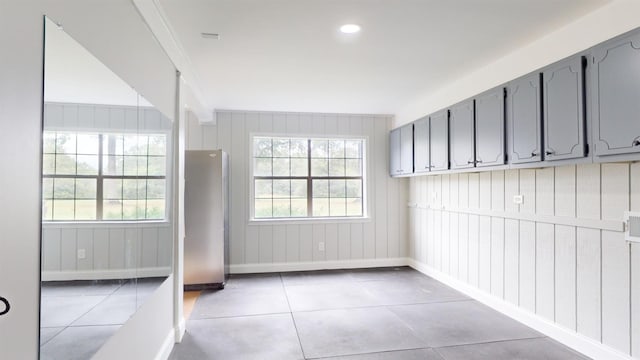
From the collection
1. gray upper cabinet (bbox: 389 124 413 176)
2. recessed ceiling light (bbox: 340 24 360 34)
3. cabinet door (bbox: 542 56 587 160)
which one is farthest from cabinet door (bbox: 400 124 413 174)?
recessed ceiling light (bbox: 340 24 360 34)

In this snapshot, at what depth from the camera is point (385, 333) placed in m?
3.12

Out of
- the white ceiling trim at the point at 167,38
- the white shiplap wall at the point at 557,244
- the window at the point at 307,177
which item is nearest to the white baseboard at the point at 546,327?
the white shiplap wall at the point at 557,244

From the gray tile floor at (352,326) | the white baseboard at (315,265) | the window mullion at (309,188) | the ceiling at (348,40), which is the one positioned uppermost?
the ceiling at (348,40)

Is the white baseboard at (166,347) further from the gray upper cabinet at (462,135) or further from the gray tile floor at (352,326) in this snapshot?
the gray upper cabinet at (462,135)

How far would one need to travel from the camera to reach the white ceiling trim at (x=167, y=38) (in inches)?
85.4

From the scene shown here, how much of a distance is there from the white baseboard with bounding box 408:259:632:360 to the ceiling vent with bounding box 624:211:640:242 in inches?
32.3

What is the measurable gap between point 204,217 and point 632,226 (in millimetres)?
4218

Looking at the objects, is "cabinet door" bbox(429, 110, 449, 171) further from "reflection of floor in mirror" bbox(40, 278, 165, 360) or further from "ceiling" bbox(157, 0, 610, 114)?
"reflection of floor in mirror" bbox(40, 278, 165, 360)

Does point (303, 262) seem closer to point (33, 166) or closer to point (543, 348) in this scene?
point (543, 348)

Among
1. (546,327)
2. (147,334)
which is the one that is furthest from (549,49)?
(147,334)

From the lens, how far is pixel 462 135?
3766mm

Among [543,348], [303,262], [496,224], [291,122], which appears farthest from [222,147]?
[543,348]

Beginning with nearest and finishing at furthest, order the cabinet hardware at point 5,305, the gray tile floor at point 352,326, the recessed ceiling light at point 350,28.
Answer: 1. the cabinet hardware at point 5,305
2. the recessed ceiling light at point 350,28
3. the gray tile floor at point 352,326

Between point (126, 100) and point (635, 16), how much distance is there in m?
3.09
